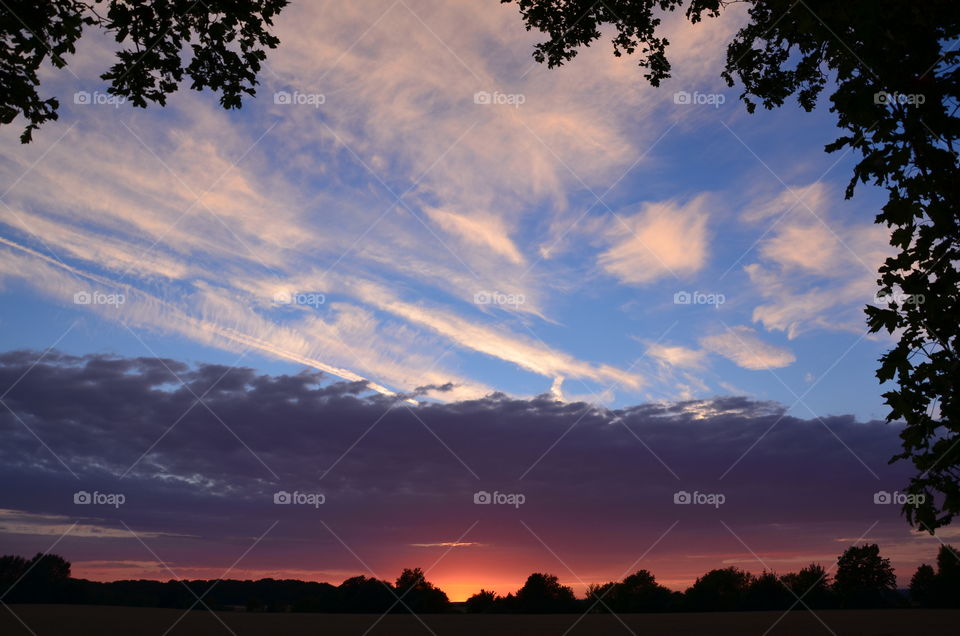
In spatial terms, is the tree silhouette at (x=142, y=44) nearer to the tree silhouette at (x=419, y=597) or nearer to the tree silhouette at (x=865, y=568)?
the tree silhouette at (x=419, y=597)

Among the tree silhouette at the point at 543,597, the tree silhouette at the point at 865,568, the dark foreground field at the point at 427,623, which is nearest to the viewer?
the dark foreground field at the point at 427,623

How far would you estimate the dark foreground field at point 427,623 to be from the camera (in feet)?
51.6

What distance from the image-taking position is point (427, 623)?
781 inches

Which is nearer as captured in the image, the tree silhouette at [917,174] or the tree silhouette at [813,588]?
the tree silhouette at [917,174]

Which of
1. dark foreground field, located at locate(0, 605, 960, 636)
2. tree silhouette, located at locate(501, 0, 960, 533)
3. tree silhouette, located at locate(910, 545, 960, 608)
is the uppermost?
tree silhouette, located at locate(501, 0, 960, 533)

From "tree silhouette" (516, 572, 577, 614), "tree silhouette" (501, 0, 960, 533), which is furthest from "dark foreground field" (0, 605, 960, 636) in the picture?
"tree silhouette" (501, 0, 960, 533)

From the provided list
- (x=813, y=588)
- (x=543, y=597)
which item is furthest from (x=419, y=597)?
(x=813, y=588)

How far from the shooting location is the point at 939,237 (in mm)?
6543

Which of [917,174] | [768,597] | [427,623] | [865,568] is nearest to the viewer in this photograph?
[917,174]

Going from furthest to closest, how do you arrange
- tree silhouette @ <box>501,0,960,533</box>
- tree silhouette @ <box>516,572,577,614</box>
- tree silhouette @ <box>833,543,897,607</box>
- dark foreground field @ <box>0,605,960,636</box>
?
tree silhouette @ <box>833,543,897,607</box> → tree silhouette @ <box>516,572,577,614</box> → dark foreground field @ <box>0,605,960,636</box> → tree silhouette @ <box>501,0,960,533</box>

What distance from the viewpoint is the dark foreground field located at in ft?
51.6

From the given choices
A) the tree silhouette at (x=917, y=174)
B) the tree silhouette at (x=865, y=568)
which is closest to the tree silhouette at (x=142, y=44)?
the tree silhouette at (x=917, y=174)

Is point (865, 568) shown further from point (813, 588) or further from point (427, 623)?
point (427, 623)

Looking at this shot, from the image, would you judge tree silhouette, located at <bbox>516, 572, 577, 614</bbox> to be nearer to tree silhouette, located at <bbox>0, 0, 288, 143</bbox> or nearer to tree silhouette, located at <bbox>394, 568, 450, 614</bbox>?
tree silhouette, located at <bbox>394, 568, 450, 614</bbox>
